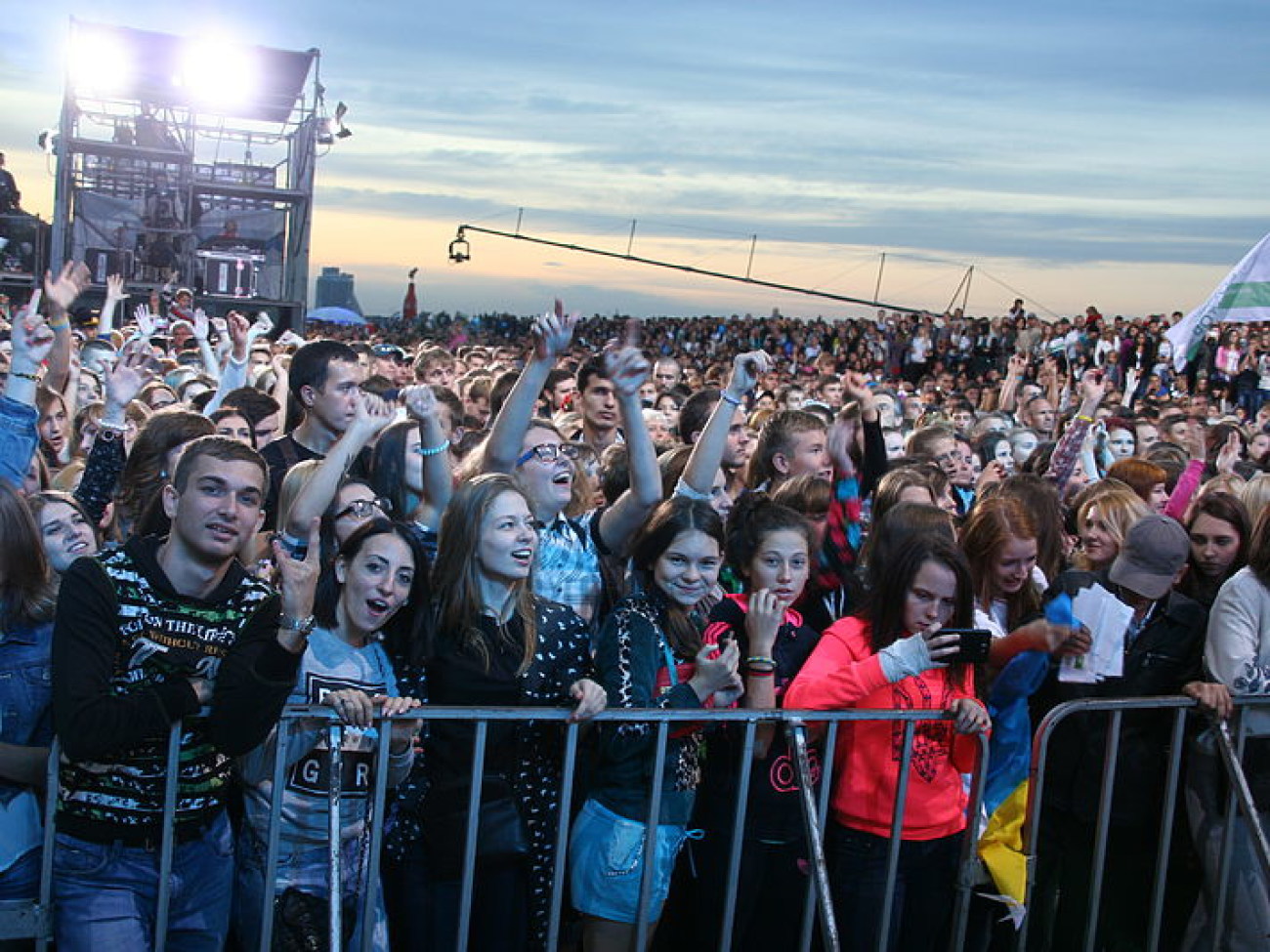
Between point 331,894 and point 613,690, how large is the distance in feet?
3.09

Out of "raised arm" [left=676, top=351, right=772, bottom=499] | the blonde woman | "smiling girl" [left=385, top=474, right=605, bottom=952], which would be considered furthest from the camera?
the blonde woman

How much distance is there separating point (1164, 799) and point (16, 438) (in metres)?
4.05

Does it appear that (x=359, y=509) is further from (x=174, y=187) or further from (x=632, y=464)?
(x=174, y=187)

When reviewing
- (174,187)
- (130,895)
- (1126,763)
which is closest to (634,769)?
(130,895)

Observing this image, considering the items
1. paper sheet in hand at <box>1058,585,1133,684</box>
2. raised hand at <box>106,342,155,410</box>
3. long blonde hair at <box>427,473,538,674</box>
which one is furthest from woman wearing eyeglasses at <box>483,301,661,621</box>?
raised hand at <box>106,342,155,410</box>

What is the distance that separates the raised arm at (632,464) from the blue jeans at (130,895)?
1.85 m

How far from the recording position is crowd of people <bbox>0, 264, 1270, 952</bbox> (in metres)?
3.24

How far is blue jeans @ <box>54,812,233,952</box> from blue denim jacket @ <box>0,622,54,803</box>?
12.4 inches

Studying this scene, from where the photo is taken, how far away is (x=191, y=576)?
3307mm

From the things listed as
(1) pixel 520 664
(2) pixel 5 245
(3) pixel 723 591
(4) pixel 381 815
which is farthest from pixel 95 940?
(2) pixel 5 245

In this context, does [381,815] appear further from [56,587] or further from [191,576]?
[56,587]

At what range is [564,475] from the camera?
15.4 feet

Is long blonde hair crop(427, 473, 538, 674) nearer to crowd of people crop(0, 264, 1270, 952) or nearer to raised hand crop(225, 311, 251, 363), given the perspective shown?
crowd of people crop(0, 264, 1270, 952)

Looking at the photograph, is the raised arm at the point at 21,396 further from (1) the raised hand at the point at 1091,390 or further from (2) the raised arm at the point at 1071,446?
(1) the raised hand at the point at 1091,390
